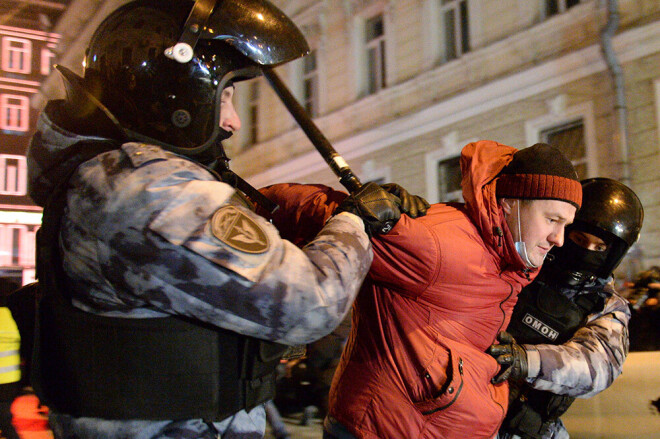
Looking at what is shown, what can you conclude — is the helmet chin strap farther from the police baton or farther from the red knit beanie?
the police baton

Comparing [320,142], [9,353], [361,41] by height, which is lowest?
[9,353]

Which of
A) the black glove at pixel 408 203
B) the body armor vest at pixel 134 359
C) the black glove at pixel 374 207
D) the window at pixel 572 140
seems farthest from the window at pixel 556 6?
the body armor vest at pixel 134 359

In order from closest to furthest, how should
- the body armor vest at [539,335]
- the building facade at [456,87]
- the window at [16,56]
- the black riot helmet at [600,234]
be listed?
the body armor vest at [539,335] < the black riot helmet at [600,234] < the window at [16,56] < the building facade at [456,87]

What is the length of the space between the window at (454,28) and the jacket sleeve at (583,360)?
27.3 ft

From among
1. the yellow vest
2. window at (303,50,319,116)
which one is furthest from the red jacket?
window at (303,50,319,116)

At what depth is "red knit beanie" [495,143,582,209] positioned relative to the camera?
2127 mm

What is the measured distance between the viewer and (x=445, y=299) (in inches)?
76.0

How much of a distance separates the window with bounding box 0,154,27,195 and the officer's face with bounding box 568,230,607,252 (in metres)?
5.53

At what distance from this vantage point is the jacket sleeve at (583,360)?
89.3 inches

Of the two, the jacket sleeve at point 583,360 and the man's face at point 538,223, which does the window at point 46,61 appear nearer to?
the man's face at point 538,223

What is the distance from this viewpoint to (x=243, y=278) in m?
1.19

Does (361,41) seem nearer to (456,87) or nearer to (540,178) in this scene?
(456,87)

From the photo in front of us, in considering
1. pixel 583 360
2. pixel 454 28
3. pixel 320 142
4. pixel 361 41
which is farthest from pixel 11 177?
pixel 361 41

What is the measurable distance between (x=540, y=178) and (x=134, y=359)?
59.2 inches
